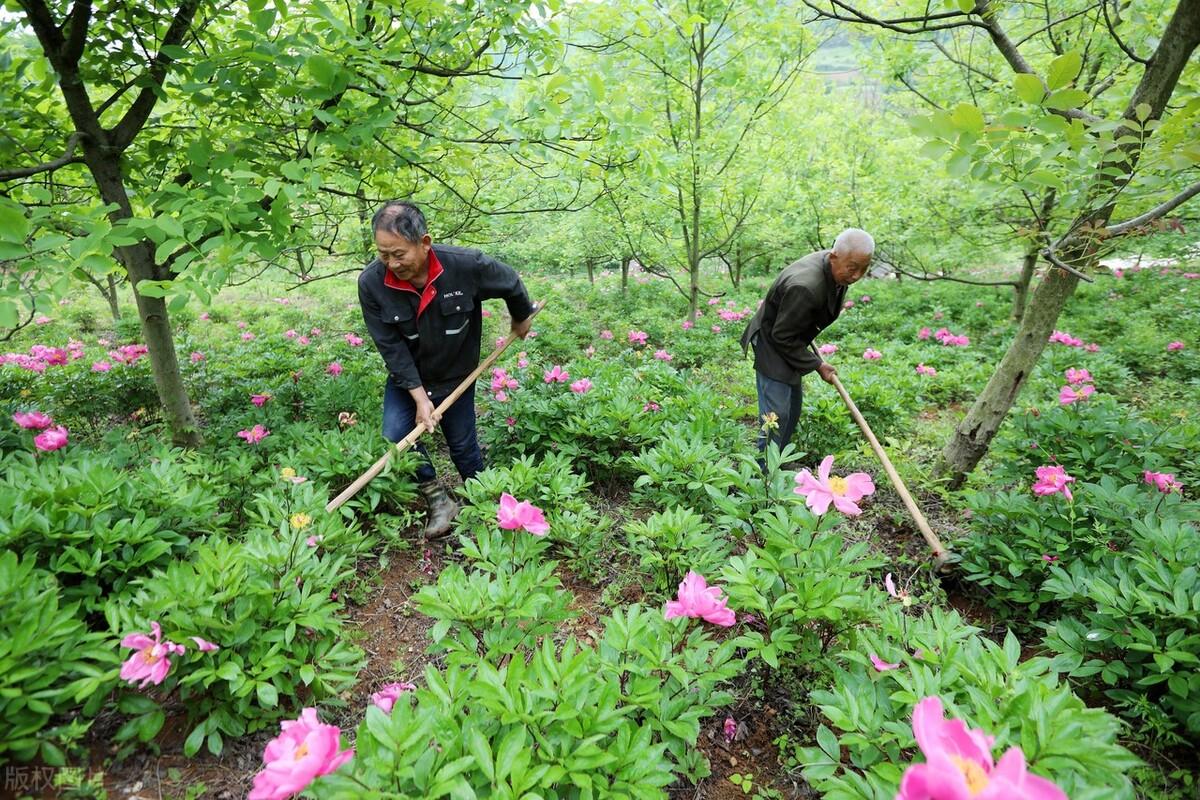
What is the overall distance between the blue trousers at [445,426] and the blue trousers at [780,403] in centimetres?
197

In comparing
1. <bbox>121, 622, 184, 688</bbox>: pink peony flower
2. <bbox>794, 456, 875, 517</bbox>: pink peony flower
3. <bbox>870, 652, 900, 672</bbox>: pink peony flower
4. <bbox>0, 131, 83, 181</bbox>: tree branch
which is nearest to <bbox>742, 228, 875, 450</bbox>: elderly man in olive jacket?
<bbox>794, 456, 875, 517</bbox>: pink peony flower

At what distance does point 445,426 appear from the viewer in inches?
134

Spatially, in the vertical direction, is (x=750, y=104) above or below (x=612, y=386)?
above

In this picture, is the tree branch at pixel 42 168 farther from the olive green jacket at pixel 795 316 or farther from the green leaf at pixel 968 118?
the olive green jacket at pixel 795 316

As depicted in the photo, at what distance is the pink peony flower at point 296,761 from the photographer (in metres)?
0.93

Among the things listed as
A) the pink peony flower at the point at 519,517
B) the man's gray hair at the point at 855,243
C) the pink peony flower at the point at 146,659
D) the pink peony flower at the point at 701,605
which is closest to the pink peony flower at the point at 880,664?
the pink peony flower at the point at 701,605

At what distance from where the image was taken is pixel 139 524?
1.97m

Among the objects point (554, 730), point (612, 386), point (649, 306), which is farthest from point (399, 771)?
point (649, 306)

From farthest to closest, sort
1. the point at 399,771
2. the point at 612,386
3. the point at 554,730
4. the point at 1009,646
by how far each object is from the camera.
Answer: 1. the point at 612,386
2. the point at 1009,646
3. the point at 554,730
4. the point at 399,771

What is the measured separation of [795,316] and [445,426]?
240 cm

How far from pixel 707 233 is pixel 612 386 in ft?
17.6

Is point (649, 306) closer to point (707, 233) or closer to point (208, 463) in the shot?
point (707, 233)

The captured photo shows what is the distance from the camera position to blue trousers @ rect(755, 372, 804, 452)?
12.1ft

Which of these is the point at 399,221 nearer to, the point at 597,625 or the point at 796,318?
the point at 597,625
